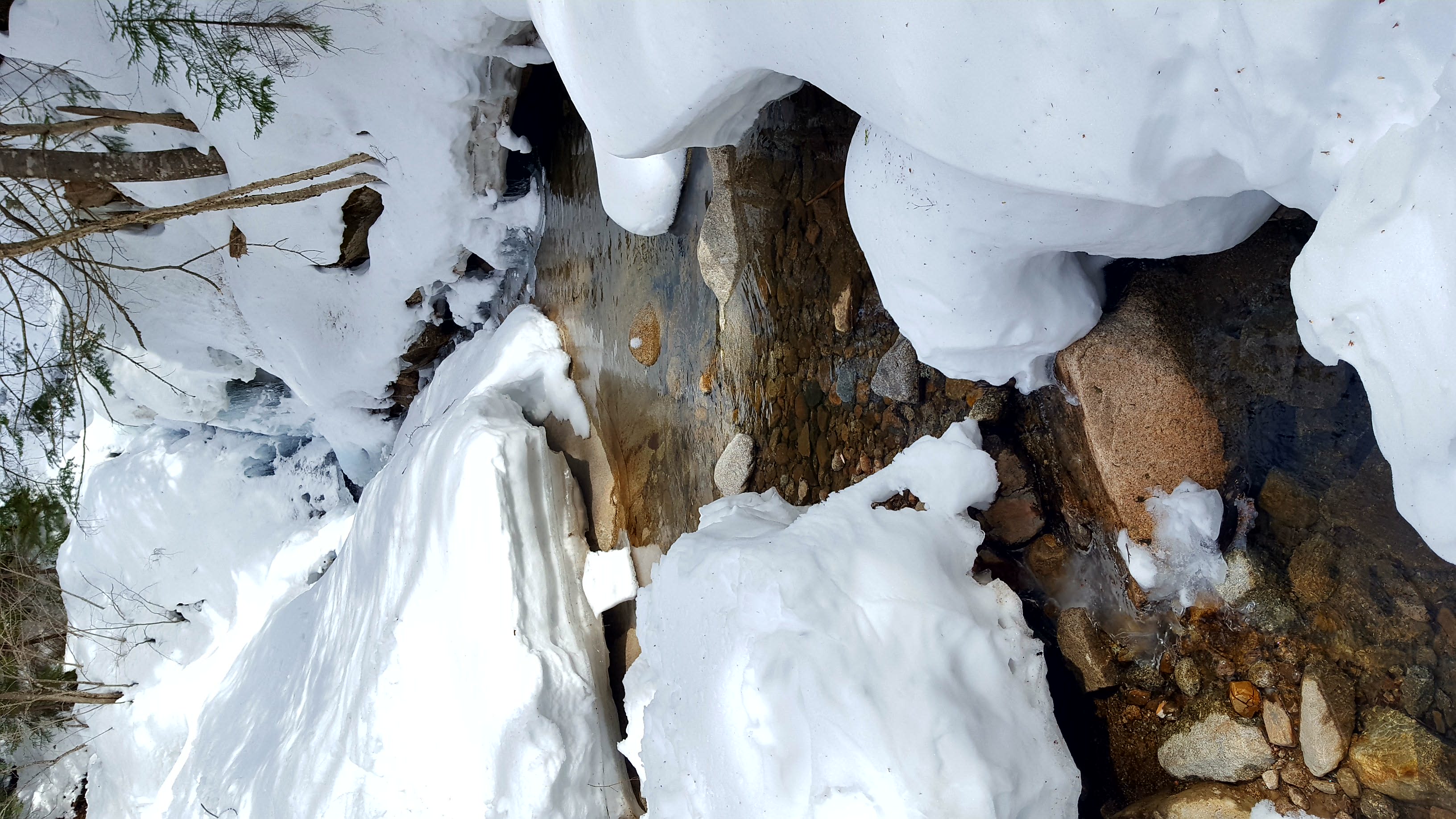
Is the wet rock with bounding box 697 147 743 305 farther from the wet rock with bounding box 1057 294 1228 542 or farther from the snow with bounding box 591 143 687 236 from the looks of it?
the wet rock with bounding box 1057 294 1228 542

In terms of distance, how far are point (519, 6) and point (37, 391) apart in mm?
4739

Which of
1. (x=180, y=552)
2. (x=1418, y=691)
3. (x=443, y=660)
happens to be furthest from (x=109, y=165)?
(x=1418, y=691)

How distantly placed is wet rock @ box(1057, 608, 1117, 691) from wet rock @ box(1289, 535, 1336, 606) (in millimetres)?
435

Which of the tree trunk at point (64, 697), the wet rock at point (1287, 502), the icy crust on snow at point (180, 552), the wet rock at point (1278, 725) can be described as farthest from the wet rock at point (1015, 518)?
the tree trunk at point (64, 697)

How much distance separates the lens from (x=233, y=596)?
19.8 feet

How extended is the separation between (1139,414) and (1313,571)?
1.53ft

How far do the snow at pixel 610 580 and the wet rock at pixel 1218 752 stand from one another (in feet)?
6.75

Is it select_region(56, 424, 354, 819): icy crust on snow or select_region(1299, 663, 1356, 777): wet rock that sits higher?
select_region(56, 424, 354, 819): icy crust on snow

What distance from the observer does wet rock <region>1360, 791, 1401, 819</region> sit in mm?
1549

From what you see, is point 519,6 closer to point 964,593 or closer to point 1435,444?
point 964,593

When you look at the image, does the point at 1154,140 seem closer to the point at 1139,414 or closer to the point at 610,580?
the point at 1139,414

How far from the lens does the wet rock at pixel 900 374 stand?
240cm

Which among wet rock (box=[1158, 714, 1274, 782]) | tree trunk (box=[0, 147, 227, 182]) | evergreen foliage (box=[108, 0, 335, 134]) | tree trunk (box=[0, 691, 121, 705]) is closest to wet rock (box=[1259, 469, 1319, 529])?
wet rock (box=[1158, 714, 1274, 782])

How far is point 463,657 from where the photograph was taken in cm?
309
